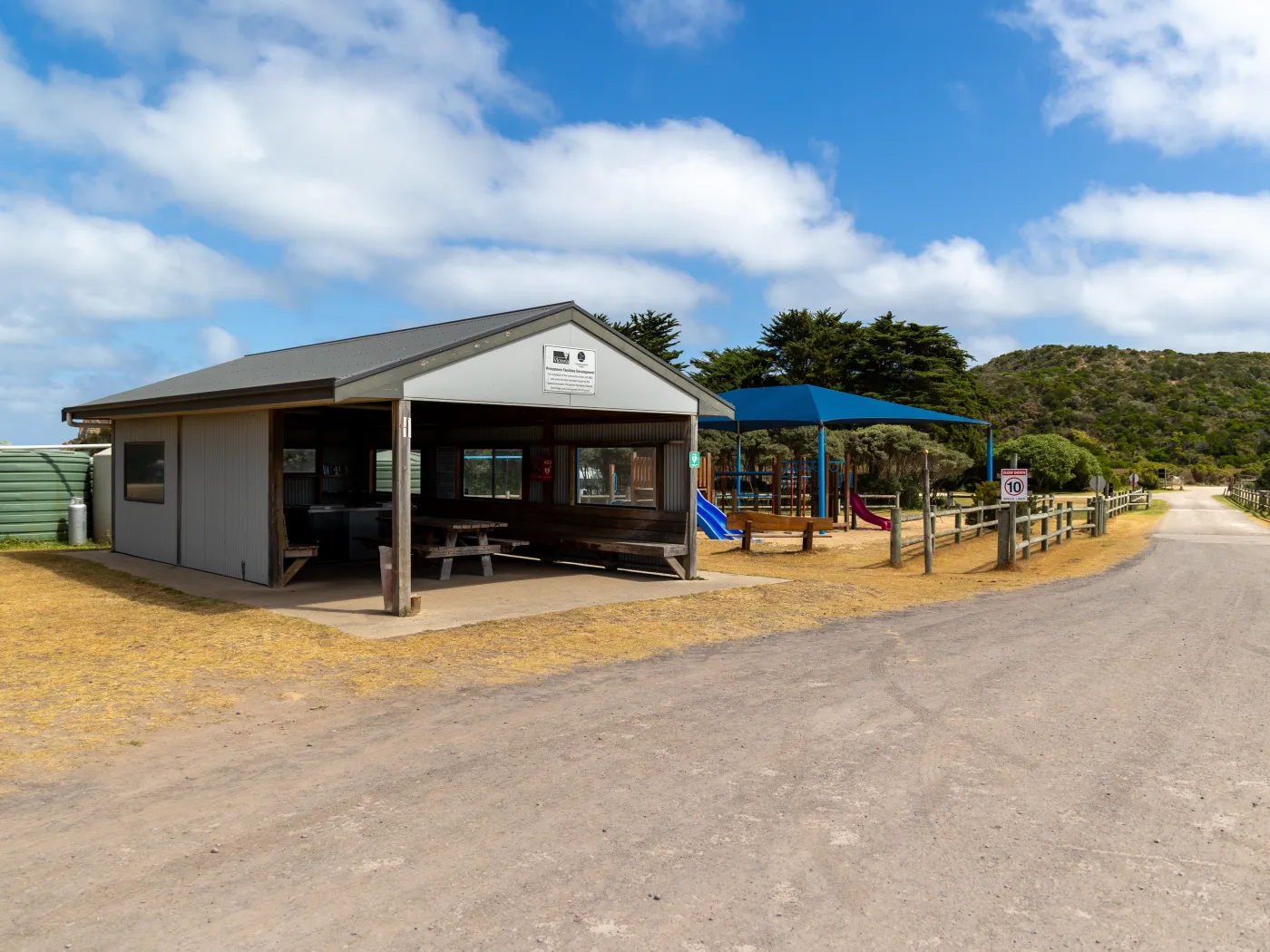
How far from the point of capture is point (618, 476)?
14.5 m

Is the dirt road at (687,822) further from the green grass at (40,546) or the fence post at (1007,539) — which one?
the green grass at (40,546)

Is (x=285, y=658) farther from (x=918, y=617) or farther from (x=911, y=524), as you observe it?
(x=911, y=524)

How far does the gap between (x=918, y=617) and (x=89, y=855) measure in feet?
28.1

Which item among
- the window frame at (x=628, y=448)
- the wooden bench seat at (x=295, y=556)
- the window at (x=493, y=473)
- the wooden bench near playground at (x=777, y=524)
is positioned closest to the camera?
the wooden bench seat at (x=295, y=556)

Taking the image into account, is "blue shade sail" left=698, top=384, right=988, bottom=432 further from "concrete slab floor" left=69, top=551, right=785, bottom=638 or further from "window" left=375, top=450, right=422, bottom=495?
"concrete slab floor" left=69, top=551, right=785, bottom=638

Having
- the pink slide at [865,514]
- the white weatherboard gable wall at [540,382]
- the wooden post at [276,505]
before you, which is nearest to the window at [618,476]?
the white weatherboard gable wall at [540,382]

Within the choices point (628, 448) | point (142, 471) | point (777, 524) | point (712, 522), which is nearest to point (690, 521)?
point (628, 448)

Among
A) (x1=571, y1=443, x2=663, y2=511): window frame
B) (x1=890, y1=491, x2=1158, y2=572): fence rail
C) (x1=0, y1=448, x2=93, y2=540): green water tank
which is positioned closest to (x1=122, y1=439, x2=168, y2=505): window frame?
(x1=0, y1=448, x2=93, y2=540): green water tank

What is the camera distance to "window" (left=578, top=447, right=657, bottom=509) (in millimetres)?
14094

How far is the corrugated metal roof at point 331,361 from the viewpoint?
34.6 feet

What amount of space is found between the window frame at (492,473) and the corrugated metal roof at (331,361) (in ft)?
8.88

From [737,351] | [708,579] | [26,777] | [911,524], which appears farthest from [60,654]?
[737,351]

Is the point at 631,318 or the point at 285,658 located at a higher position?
the point at 631,318

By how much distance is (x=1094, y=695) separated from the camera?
272 inches
